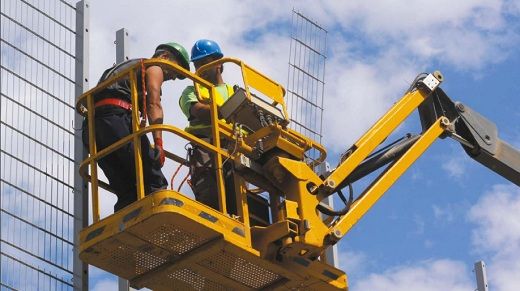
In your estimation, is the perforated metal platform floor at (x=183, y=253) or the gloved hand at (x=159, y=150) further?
the gloved hand at (x=159, y=150)

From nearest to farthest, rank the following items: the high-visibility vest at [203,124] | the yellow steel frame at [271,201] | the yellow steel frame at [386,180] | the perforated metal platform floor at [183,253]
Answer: the perforated metal platform floor at [183,253]
the yellow steel frame at [271,201]
the yellow steel frame at [386,180]
the high-visibility vest at [203,124]

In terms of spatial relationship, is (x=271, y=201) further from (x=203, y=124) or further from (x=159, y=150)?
(x=159, y=150)

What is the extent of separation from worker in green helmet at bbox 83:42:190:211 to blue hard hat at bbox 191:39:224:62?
3.75 ft

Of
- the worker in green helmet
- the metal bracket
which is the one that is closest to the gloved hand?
the worker in green helmet

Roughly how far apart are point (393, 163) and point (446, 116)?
1119mm

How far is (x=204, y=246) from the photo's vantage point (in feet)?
39.5

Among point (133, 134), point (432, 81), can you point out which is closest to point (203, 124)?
point (133, 134)

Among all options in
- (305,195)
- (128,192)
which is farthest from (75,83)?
(305,195)

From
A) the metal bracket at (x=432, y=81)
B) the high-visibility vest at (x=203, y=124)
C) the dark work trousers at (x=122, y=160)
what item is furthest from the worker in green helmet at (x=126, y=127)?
the metal bracket at (x=432, y=81)

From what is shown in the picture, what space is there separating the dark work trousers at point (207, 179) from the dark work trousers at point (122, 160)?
0.58 m

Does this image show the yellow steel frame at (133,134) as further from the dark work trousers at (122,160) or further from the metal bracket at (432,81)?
the metal bracket at (432,81)

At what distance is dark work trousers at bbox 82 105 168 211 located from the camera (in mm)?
12258

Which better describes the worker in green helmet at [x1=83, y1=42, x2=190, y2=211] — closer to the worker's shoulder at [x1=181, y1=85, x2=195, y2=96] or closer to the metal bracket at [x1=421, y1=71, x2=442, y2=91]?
the worker's shoulder at [x1=181, y1=85, x2=195, y2=96]

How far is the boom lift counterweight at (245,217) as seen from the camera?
38.9 feet
